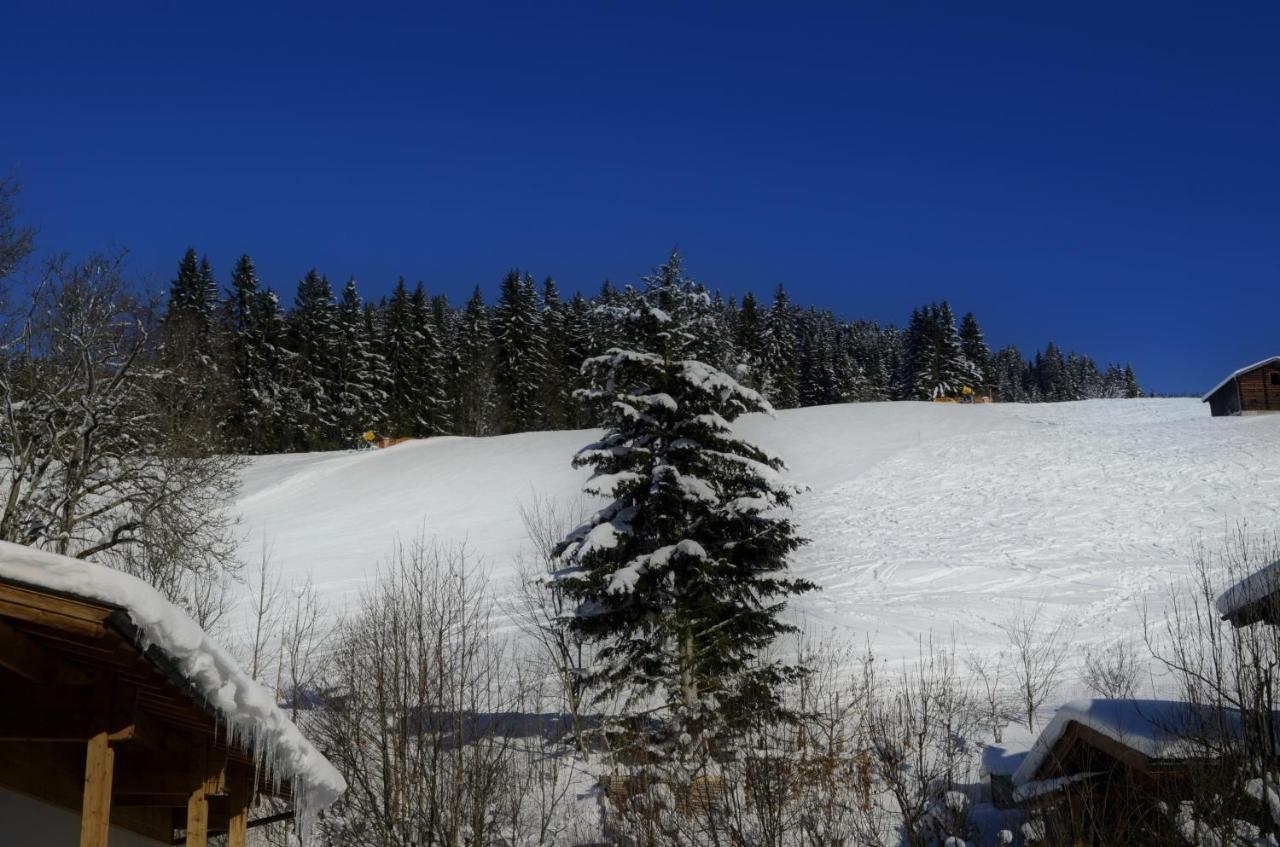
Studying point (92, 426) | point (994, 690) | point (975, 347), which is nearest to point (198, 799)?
point (92, 426)

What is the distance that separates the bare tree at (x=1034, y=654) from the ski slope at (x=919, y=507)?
1.66ft

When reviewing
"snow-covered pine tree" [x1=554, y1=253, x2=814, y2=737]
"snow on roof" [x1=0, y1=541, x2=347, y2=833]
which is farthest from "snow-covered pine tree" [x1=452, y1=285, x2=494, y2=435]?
"snow on roof" [x1=0, y1=541, x2=347, y2=833]

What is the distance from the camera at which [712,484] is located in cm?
1631

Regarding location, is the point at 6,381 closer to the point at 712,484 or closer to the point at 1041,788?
the point at 712,484

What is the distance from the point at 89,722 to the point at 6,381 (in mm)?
15713

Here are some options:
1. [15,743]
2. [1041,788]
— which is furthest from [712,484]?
[15,743]

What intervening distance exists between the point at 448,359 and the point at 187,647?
6826 cm

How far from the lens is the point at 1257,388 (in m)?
52.6

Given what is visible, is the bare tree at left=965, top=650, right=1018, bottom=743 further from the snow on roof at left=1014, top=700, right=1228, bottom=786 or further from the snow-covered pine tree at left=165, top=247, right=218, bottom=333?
the snow-covered pine tree at left=165, top=247, right=218, bottom=333

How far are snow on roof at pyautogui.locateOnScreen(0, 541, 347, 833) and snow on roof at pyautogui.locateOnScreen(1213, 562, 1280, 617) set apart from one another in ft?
30.3

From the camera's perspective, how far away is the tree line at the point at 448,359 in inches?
2488

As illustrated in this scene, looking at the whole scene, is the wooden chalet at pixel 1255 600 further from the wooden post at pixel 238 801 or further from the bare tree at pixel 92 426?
the bare tree at pixel 92 426

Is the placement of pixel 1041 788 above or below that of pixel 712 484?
below

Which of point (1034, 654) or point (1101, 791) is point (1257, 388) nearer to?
point (1034, 654)
